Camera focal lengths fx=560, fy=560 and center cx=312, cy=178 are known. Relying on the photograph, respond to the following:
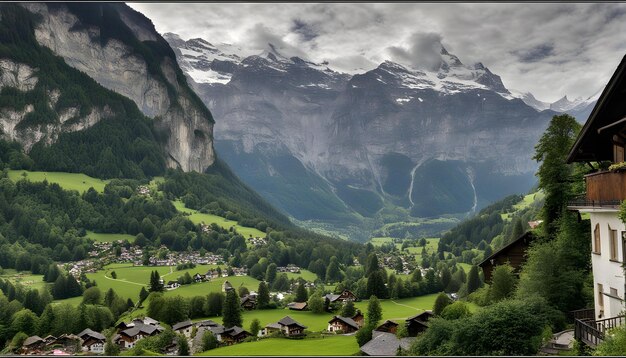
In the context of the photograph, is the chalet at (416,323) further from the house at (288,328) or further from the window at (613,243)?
the window at (613,243)

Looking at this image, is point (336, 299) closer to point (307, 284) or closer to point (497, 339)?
point (307, 284)

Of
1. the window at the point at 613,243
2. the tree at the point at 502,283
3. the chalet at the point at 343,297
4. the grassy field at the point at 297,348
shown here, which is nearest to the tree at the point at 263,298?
the chalet at the point at 343,297

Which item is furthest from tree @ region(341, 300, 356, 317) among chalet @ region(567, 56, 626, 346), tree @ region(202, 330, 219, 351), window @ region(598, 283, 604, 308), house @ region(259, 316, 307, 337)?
window @ region(598, 283, 604, 308)

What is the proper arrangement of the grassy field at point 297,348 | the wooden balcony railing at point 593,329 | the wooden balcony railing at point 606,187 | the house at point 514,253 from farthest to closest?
the grassy field at point 297,348
the house at point 514,253
the wooden balcony railing at point 593,329
the wooden balcony railing at point 606,187

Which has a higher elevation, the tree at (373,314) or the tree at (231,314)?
the tree at (373,314)

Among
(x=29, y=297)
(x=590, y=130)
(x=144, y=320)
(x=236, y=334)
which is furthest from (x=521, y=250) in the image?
(x=29, y=297)

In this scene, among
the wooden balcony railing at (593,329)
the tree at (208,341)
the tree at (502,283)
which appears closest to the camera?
the wooden balcony railing at (593,329)
